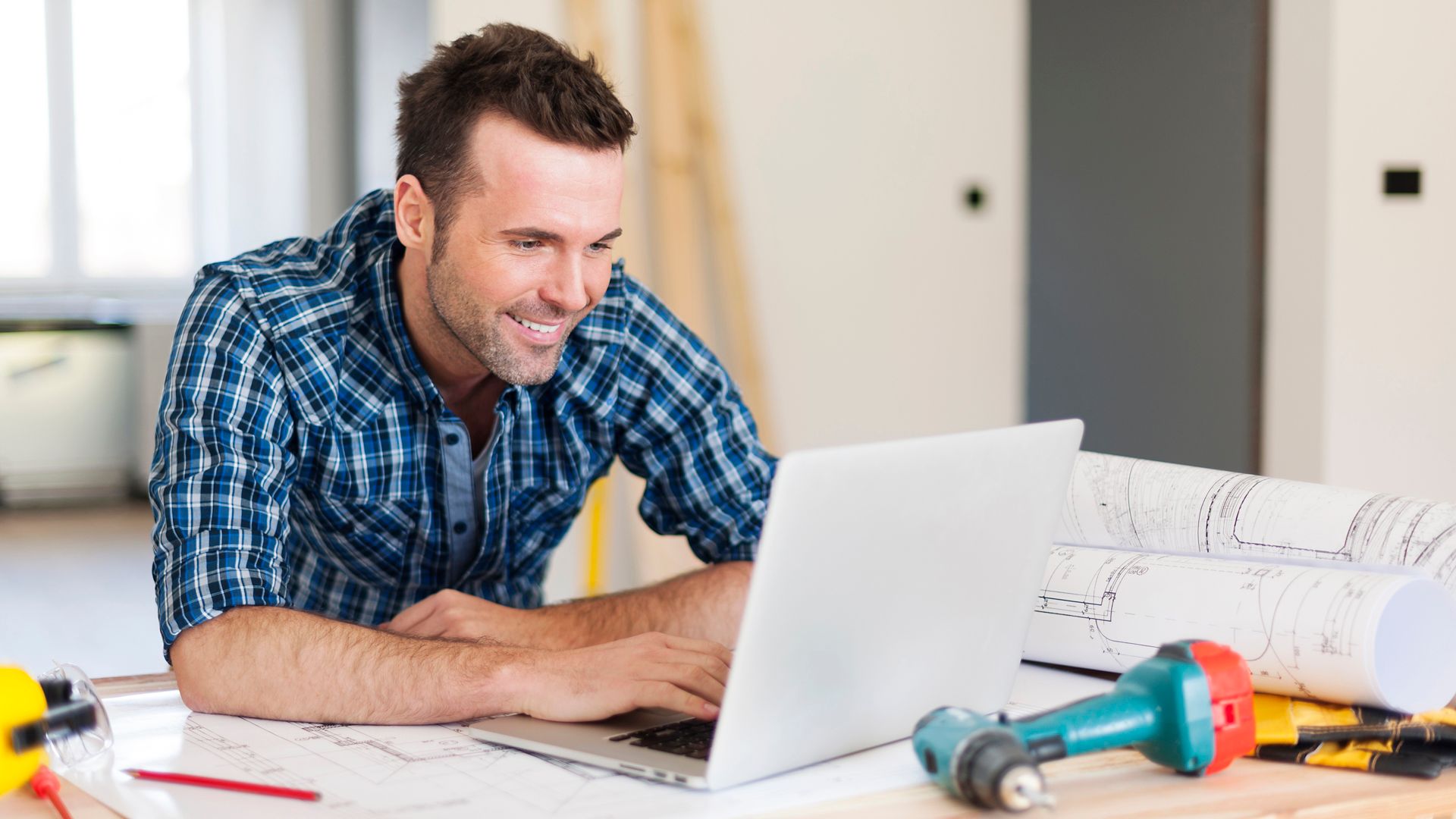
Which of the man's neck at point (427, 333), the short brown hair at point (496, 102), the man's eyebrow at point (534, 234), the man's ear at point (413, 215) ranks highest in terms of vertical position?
the short brown hair at point (496, 102)

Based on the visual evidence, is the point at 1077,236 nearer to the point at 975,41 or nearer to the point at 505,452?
the point at 975,41

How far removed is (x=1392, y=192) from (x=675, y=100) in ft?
5.67

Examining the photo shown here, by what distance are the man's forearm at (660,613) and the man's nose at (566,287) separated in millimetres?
307

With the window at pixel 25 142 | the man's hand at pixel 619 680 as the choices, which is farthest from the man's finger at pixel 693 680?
the window at pixel 25 142

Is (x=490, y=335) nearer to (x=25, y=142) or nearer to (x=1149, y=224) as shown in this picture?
(x=1149, y=224)

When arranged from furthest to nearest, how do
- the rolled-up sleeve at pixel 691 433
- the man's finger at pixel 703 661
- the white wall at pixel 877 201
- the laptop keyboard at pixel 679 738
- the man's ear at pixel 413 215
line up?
1. the white wall at pixel 877 201
2. the rolled-up sleeve at pixel 691 433
3. the man's ear at pixel 413 215
4. the man's finger at pixel 703 661
5. the laptop keyboard at pixel 679 738

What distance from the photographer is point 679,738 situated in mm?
987

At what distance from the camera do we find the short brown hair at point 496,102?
136 cm

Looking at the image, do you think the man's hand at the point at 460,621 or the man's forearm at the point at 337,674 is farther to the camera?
the man's hand at the point at 460,621

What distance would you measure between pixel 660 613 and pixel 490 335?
0.33 metres

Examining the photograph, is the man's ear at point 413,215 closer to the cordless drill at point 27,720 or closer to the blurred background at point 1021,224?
the cordless drill at point 27,720

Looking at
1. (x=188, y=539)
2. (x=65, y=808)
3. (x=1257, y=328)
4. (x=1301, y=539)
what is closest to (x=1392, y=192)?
(x=1257, y=328)


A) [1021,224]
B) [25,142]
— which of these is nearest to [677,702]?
[1021,224]

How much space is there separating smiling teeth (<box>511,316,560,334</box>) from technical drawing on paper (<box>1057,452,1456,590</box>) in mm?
531
